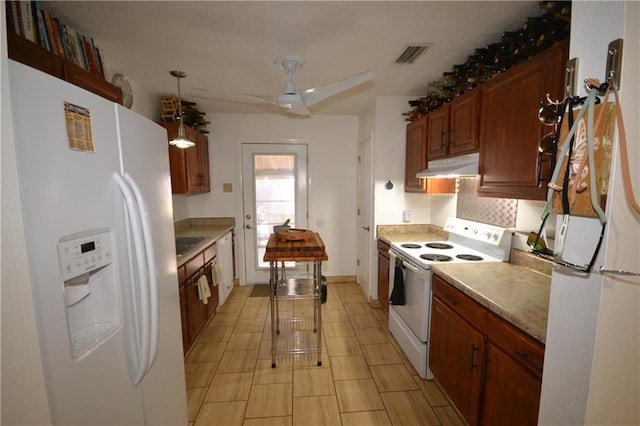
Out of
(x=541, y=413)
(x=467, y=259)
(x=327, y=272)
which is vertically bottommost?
(x=327, y=272)

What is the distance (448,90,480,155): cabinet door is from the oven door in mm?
986

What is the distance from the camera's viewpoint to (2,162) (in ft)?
2.02

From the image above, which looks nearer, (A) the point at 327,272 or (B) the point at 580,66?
(B) the point at 580,66

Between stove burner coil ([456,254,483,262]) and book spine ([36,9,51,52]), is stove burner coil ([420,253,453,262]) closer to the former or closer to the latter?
stove burner coil ([456,254,483,262])

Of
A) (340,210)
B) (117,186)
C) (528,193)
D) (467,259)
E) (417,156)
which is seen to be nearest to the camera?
(117,186)

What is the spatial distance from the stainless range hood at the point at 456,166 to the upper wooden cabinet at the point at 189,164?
2.44 m

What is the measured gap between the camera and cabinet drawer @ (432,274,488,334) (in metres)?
1.43

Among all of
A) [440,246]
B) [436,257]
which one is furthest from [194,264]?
[440,246]

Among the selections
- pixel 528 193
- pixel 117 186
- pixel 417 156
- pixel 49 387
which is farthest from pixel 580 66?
pixel 417 156

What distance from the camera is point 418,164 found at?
2.82 m

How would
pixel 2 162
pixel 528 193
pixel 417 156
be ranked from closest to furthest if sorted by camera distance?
pixel 2 162
pixel 528 193
pixel 417 156

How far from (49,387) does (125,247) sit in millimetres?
426

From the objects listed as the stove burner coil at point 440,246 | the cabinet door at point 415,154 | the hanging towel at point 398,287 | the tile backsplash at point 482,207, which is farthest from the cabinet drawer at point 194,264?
the tile backsplash at point 482,207

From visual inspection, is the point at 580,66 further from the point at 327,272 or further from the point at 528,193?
the point at 327,272
